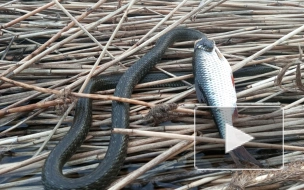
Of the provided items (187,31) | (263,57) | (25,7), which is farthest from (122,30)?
(263,57)

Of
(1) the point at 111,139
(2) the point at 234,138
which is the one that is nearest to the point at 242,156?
(2) the point at 234,138

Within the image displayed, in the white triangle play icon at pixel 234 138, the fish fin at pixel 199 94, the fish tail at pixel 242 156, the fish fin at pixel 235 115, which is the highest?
the fish fin at pixel 199 94

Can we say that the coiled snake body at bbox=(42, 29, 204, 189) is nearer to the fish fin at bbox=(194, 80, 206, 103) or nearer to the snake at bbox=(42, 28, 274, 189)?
the snake at bbox=(42, 28, 274, 189)

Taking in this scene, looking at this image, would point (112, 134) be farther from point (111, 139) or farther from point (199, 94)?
point (199, 94)

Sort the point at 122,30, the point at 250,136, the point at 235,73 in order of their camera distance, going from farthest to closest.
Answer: the point at 122,30 < the point at 235,73 < the point at 250,136

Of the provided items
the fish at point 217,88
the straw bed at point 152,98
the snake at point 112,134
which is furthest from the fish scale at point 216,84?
the snake at point 112,134

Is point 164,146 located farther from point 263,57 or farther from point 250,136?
point 263,57

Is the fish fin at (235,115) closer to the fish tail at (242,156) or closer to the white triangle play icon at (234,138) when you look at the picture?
the white triangle play icon at (234,138)
